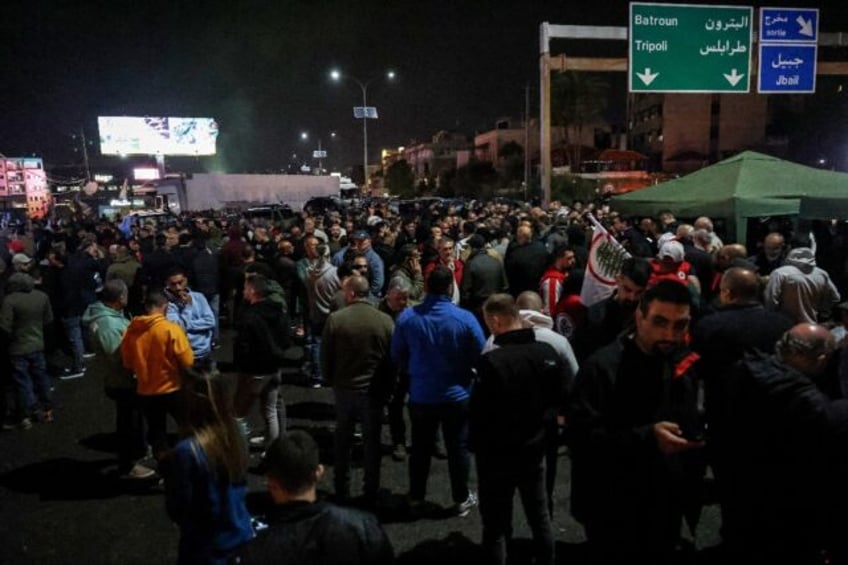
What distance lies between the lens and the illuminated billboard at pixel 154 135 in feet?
174

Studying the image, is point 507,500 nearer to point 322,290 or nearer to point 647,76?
point 322,290

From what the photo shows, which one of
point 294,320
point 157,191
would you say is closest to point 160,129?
point 157,191

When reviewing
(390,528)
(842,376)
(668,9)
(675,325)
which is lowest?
(390,528)

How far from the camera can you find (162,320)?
4.94 meters

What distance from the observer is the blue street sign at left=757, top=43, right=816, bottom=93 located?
1459 centimetres

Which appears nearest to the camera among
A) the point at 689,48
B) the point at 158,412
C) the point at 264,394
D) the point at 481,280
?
the point at 158,412

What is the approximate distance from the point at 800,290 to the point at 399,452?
4.25 metres

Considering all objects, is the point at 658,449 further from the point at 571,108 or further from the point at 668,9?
the point at 571,108

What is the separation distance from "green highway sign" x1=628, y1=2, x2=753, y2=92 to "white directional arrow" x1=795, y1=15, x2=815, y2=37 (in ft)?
4.48

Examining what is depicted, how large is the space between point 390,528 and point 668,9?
537 inches

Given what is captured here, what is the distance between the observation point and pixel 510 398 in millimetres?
3557

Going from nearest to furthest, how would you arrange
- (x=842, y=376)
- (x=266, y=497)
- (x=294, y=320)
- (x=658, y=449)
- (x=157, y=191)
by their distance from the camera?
Result: (x=658, y=449)
(x=842, y=376)
(x=266, y=497)
(x=294, y=320)
(x=157, y=191)

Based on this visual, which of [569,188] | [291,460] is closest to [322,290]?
[291,460]

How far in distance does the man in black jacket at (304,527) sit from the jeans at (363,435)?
8.68 feet
